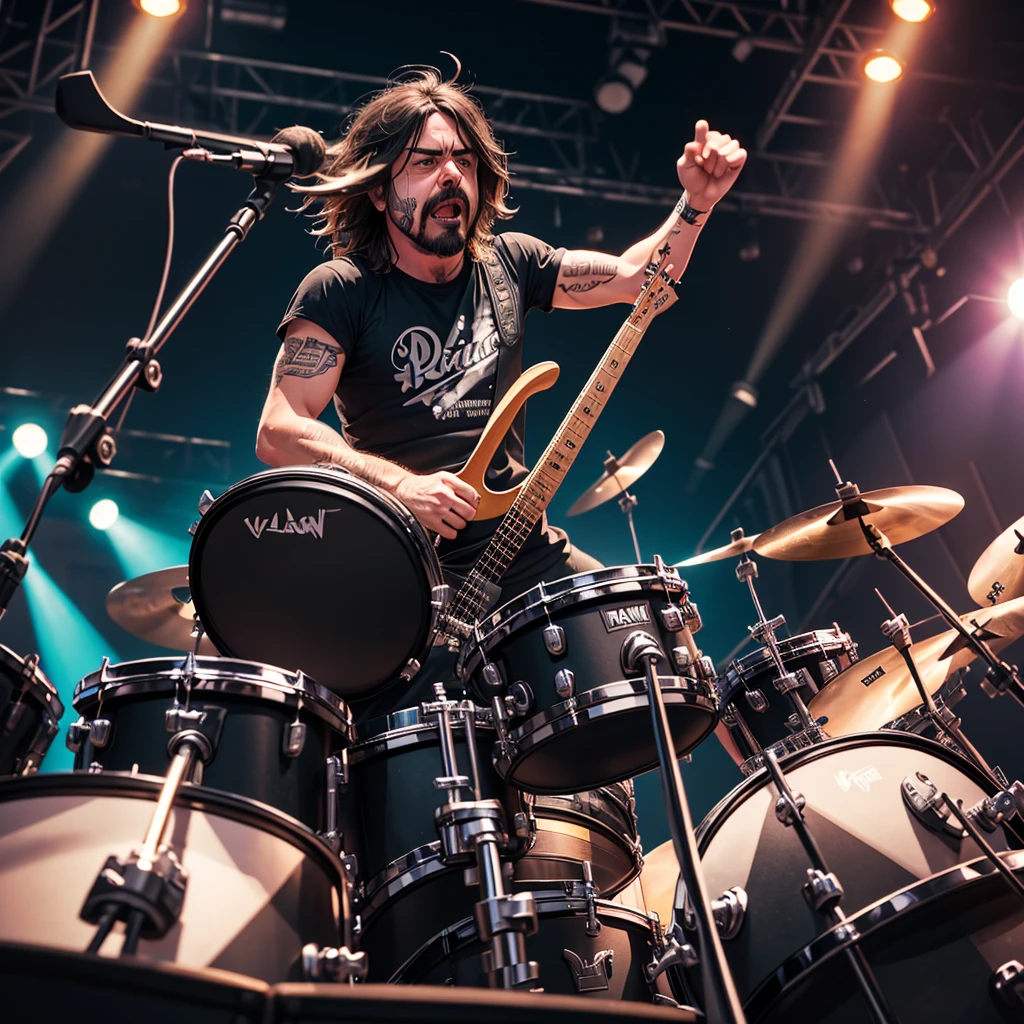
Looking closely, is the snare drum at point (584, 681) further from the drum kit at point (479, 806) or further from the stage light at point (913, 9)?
the stage light at point (913, 9)

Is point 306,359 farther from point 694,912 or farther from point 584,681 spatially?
point 694,912

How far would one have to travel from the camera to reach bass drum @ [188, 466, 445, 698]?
1.92 metres

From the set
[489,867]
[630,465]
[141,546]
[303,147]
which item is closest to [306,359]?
[303,147]

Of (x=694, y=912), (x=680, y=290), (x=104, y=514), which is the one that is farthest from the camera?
(x=104, y=514)

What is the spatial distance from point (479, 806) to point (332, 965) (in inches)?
19.0

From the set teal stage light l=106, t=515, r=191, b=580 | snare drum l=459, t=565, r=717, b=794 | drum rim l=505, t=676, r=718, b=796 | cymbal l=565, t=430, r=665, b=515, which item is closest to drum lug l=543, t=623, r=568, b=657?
snare drum l=459, t=565, r=717, b=794

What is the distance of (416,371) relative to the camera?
2.69 m

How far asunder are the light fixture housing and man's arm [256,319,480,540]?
5229mm

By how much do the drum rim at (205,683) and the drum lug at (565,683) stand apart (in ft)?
1.62

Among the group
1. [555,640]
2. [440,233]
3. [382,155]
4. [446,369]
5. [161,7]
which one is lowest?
[555,640]

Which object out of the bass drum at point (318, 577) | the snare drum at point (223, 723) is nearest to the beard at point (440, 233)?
the bass drum at point (318, 577)

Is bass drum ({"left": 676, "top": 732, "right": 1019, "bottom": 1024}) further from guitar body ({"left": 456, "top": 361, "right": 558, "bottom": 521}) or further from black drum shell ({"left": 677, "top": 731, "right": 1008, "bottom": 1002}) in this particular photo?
guitar body ({"left": 456, "top": 361, "right": 558, "bottom": 521})

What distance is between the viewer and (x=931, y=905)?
147 centimetres

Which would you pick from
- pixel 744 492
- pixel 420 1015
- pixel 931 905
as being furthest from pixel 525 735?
pixel 744 492
